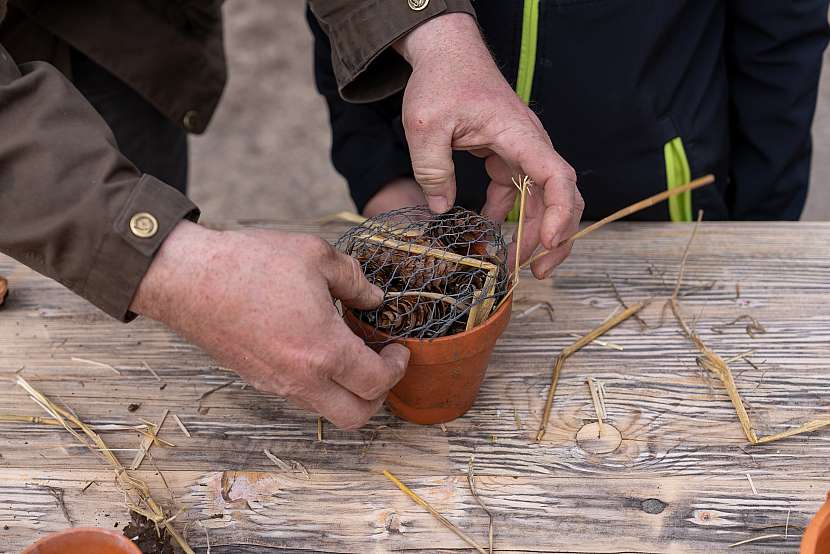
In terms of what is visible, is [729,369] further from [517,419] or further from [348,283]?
[348,283]

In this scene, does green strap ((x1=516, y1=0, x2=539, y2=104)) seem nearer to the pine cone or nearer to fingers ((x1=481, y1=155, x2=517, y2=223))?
fingers ((x1=481, y1=155, x2=517, y2=223))

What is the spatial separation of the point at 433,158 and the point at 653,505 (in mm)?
668

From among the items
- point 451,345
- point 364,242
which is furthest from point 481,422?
point 364,242

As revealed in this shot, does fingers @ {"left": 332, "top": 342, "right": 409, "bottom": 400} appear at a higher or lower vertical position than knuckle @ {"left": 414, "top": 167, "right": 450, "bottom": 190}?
lower

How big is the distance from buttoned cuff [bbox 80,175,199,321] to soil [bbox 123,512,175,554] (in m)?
0.32

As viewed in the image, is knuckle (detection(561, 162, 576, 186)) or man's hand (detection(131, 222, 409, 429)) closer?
man's hand (detection(131, 222, 409, 429))

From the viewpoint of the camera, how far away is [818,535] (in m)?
0.92

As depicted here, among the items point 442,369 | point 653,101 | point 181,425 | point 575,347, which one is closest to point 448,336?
point 442,369

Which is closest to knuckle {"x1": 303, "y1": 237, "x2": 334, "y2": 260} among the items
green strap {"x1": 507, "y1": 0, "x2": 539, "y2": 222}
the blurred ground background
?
green strap {"x1": 507, "y1": 0, "x2": 539, "y2": 222}

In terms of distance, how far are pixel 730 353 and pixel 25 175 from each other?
47.8 inches

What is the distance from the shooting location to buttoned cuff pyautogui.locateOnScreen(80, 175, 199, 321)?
1.09m

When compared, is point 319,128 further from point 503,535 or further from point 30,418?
point 503,535

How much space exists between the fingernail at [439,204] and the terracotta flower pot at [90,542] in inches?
29.2

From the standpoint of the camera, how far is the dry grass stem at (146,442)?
1.29m
